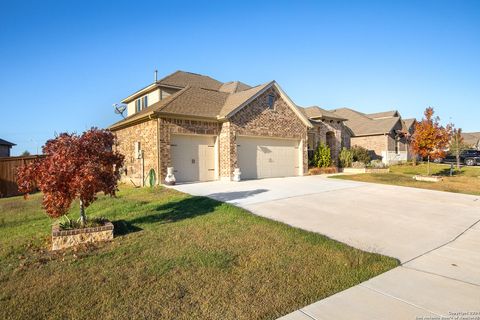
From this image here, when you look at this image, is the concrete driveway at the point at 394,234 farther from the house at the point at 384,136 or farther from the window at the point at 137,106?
the house at the point at 384,136

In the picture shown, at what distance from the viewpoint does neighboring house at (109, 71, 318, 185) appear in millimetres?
14500

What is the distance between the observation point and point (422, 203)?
10227 millimetres

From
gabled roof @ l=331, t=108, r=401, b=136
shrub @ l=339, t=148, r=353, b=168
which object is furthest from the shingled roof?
gabled roof @ l=331, t=108, r=401, b=136

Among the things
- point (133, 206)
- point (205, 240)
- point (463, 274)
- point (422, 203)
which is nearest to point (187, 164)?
point (133, 206)

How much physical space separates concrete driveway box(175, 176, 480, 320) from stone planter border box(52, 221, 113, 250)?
4071 millimetres

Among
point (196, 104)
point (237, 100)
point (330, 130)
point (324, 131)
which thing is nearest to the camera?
point (196, 104)

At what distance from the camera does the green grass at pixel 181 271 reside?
12.0ft

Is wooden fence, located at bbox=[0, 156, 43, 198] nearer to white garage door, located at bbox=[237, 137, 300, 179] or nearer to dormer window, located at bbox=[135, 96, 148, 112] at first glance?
dormer window, located at bbox=[135, 96, 148, 112]

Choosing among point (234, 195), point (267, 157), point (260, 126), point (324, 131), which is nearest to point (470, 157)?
point (324, 131)

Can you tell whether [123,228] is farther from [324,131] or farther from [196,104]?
[324,131]

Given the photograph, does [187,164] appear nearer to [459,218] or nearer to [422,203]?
[422,203]

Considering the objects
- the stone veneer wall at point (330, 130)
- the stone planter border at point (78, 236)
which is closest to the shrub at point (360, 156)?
the stone veneer wall at point (330, 130)

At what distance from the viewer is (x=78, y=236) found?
611cm

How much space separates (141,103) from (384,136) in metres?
25.2
